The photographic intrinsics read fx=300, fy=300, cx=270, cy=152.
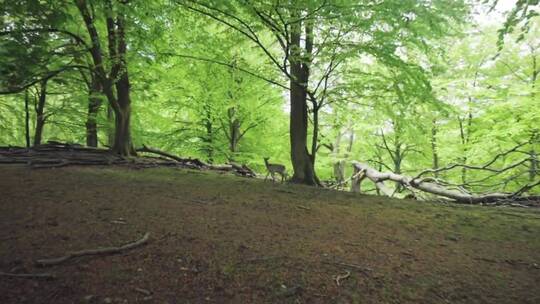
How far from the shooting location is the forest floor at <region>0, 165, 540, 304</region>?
2.19 meters

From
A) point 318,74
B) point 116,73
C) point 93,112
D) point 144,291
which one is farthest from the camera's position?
point 93,112

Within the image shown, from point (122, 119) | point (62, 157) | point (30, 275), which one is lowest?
point (30, 275)

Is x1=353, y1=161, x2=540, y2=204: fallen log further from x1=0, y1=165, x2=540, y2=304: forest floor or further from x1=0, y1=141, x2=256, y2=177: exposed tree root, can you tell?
x1=0, y1=141, x2=256, y2=177: exposed tree root

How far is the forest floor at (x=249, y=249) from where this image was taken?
7.20 feet

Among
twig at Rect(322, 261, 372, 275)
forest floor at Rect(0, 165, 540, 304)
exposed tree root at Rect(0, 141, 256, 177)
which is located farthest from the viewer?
exposed tree root at Rect(0, 141, 256, 177)

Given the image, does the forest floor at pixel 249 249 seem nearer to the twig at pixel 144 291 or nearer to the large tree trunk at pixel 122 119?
the twig at pixel 144 291

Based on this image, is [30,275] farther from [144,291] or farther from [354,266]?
[354,266]

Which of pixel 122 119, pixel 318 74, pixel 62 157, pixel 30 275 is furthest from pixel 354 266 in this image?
pixel 318 74

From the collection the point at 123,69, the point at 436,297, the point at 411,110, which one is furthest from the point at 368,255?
the point at 123,69

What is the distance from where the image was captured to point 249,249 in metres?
2.85

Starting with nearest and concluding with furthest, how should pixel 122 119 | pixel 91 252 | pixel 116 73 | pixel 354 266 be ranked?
1. pixel 91 252
2. pixel 354 266
3. pixel 116 73
4. pixel 122 119

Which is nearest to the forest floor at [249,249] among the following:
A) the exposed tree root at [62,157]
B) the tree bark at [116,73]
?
the exposed tree root at [62,157]

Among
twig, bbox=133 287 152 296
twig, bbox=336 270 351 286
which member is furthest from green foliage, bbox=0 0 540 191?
twig, bbox=336 270 351 286

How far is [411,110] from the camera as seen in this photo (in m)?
7.73
